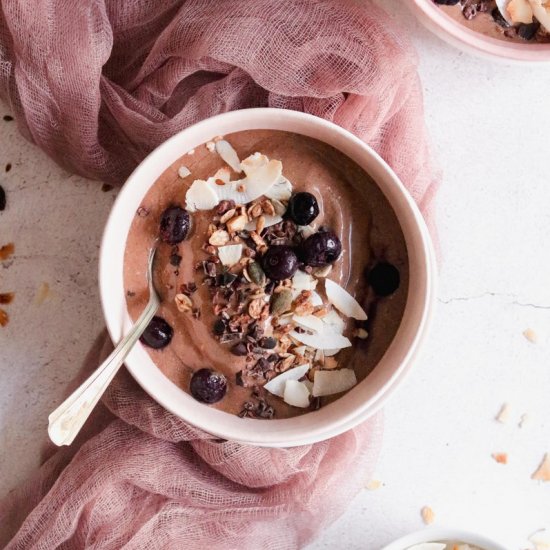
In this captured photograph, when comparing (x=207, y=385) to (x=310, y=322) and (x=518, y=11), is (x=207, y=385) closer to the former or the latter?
(x=310, y=322)

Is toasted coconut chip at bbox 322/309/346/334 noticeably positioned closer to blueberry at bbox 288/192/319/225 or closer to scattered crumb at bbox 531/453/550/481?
blueberry at bbox 288/192/319/225

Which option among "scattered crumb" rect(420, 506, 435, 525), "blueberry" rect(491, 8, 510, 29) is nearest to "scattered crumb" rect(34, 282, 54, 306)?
"scattered crumb" rect(420, 506, 435, 525)

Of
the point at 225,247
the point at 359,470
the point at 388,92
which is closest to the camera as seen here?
the point at 225,247

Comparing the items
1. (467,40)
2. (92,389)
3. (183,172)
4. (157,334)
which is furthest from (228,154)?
(467,40)

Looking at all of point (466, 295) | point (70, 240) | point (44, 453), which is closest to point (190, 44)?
point (70, 240)

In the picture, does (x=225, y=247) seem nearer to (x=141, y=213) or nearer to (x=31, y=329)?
(x=141, y=213)

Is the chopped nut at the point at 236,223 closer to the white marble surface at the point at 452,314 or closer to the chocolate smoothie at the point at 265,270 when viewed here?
the chocolate smoothie at the point at 265,270

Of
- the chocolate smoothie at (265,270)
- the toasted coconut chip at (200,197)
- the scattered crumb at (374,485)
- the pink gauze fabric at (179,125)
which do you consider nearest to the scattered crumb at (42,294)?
the pink gauze fabric at (179,125)
